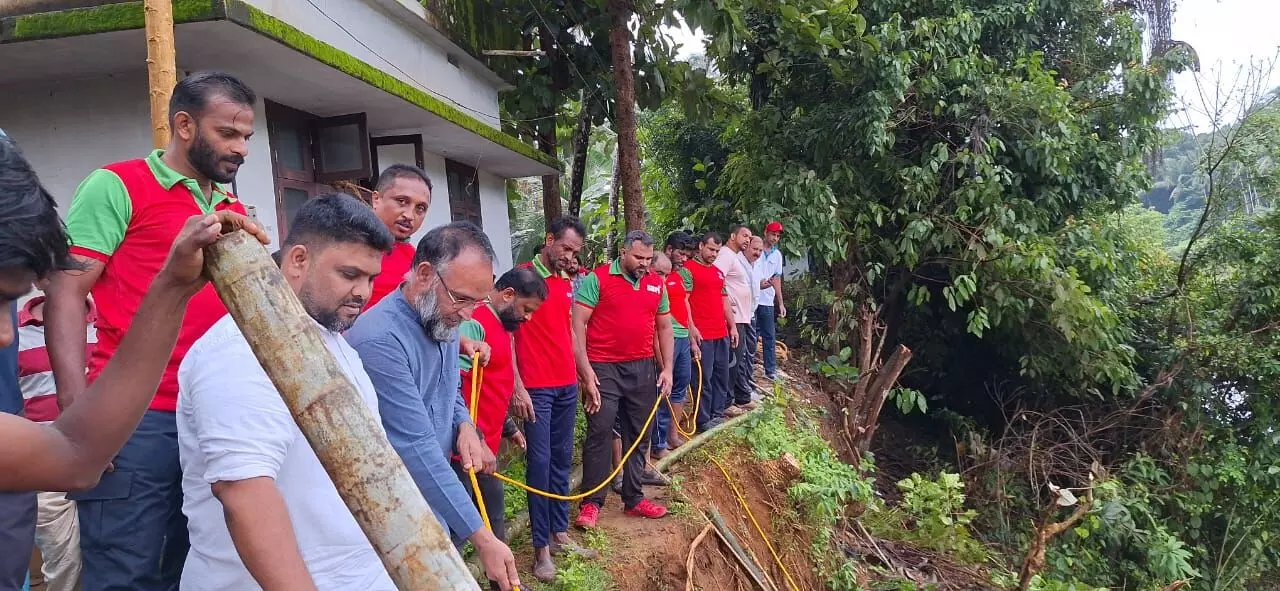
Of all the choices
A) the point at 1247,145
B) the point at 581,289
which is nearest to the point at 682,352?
the point at 581,289

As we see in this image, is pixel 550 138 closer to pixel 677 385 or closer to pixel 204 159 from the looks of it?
pixel 677 385

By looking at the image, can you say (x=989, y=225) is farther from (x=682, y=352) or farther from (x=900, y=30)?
(x=682, y=352)

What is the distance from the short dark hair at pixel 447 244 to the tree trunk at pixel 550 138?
7118 mm

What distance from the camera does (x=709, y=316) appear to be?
720cm

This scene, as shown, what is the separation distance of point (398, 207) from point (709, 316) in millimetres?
4157

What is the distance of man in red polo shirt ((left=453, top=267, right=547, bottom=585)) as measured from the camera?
12.2 feet

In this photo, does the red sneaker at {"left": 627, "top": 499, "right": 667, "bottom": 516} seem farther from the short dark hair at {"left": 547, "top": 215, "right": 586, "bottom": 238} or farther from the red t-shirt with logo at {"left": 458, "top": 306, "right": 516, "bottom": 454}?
the short dark hair at {"left": 547, "top": 215, "right": 586, "bottom": 238}

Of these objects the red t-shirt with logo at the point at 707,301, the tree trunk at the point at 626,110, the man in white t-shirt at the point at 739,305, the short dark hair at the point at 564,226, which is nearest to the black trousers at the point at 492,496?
the short dark hair at the point at 564,226

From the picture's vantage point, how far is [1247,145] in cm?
1103

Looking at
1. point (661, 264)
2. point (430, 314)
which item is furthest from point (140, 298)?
point (661, 264)

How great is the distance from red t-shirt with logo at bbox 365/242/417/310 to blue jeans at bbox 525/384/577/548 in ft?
3.82

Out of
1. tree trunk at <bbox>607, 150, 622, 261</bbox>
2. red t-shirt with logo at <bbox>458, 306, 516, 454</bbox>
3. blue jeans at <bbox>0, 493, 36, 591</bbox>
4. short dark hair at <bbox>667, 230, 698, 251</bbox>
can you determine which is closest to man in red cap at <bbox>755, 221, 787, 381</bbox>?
short dark hair at <bbox>667, 230, 698, 251</bbox>

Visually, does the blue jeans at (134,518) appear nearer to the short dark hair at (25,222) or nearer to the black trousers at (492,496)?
the short dark hair at (25,222)

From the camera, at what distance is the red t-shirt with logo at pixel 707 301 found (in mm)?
7160
